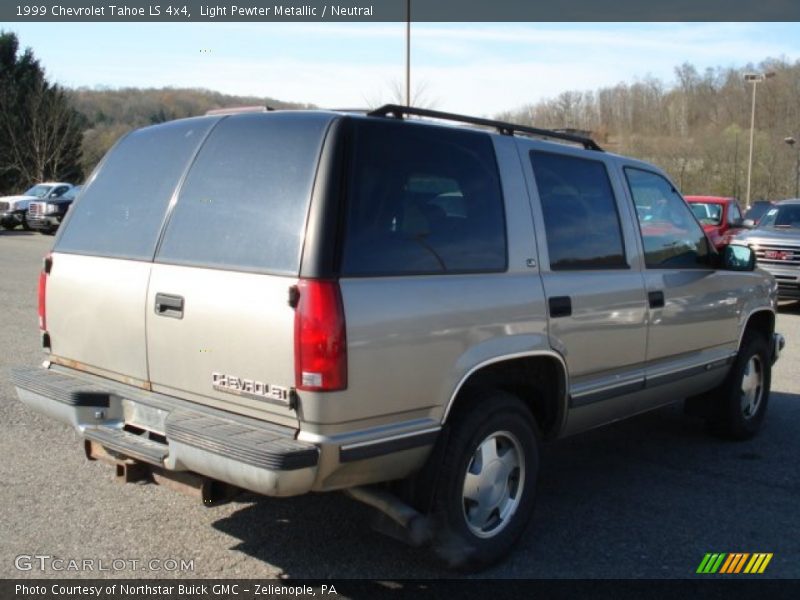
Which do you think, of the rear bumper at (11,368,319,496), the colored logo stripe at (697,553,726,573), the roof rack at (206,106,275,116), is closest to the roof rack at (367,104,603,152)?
the roof rack at (206,106,275,116)

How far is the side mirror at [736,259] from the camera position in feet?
17.8

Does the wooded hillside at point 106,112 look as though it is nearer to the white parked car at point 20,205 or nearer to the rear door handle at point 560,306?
the white parked car at point 20,205

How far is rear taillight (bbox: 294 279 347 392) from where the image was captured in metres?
2.98

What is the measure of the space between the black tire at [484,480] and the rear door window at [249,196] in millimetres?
1114

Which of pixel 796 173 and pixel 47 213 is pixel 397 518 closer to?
pixel 47 213

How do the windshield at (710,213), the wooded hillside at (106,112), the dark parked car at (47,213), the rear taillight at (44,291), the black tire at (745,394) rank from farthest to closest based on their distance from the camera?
the wooded hillside at (106,112) < the dark parked car at (47,213) < the windshield at (710,213) < the black tire at (745,394) < the rear taillight at (44,291)

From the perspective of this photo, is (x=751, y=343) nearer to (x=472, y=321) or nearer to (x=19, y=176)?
(x=472, y=321)

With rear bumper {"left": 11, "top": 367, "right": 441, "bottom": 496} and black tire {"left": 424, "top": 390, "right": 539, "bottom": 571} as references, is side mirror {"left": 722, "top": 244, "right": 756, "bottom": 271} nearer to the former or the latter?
black tire {"left": 424, "top": 390, "right": 539, "bottom": 571}

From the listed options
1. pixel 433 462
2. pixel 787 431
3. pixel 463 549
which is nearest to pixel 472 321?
pixel 433 462

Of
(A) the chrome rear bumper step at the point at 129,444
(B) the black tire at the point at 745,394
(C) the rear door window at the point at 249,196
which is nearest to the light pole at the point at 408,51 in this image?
(B) the black tire at the point at 745,394

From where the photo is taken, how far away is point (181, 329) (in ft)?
11.0

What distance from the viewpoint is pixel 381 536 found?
413 centimetres

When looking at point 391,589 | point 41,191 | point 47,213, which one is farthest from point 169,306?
point 41,191

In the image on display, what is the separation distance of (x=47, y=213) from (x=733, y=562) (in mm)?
27368
